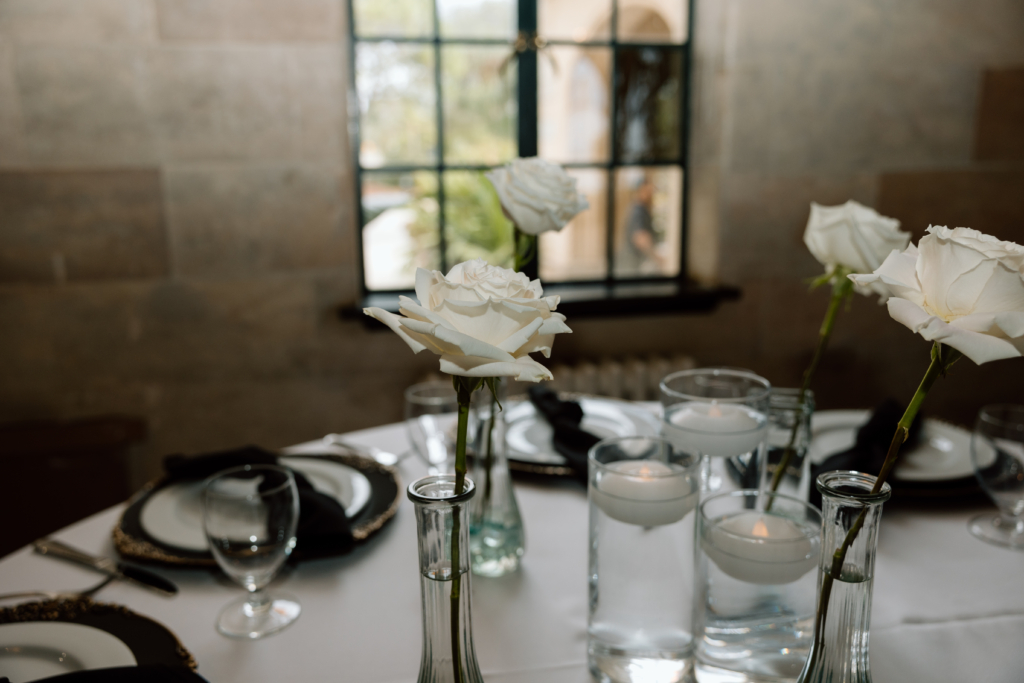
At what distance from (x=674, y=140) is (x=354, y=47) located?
107 centimetres

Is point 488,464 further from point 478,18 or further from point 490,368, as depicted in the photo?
point 478,18

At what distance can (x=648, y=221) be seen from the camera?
256 centimetres

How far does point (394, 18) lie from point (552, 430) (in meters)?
1.58

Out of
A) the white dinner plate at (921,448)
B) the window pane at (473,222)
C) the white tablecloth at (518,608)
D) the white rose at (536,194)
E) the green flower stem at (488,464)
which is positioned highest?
the white rose at (536,194)

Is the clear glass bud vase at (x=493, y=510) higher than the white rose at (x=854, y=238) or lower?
lower

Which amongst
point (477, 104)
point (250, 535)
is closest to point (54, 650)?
point (250, 535)

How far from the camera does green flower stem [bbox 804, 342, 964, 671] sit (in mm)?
461

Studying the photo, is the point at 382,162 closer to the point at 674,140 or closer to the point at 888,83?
the point at 674,140

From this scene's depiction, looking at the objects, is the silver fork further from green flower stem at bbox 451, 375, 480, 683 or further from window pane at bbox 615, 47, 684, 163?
window pane at bbox 615, 47, 684, 163

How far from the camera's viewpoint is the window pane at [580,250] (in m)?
2.53

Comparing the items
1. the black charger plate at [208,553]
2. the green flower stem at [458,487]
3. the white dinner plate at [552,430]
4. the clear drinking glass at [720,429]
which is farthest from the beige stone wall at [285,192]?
the green flower stem at [458,487]

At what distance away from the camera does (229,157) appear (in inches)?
82.0

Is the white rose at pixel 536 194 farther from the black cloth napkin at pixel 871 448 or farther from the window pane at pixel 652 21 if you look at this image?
the window pane at pixel 652 21

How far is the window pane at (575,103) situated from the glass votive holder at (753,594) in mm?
1900
